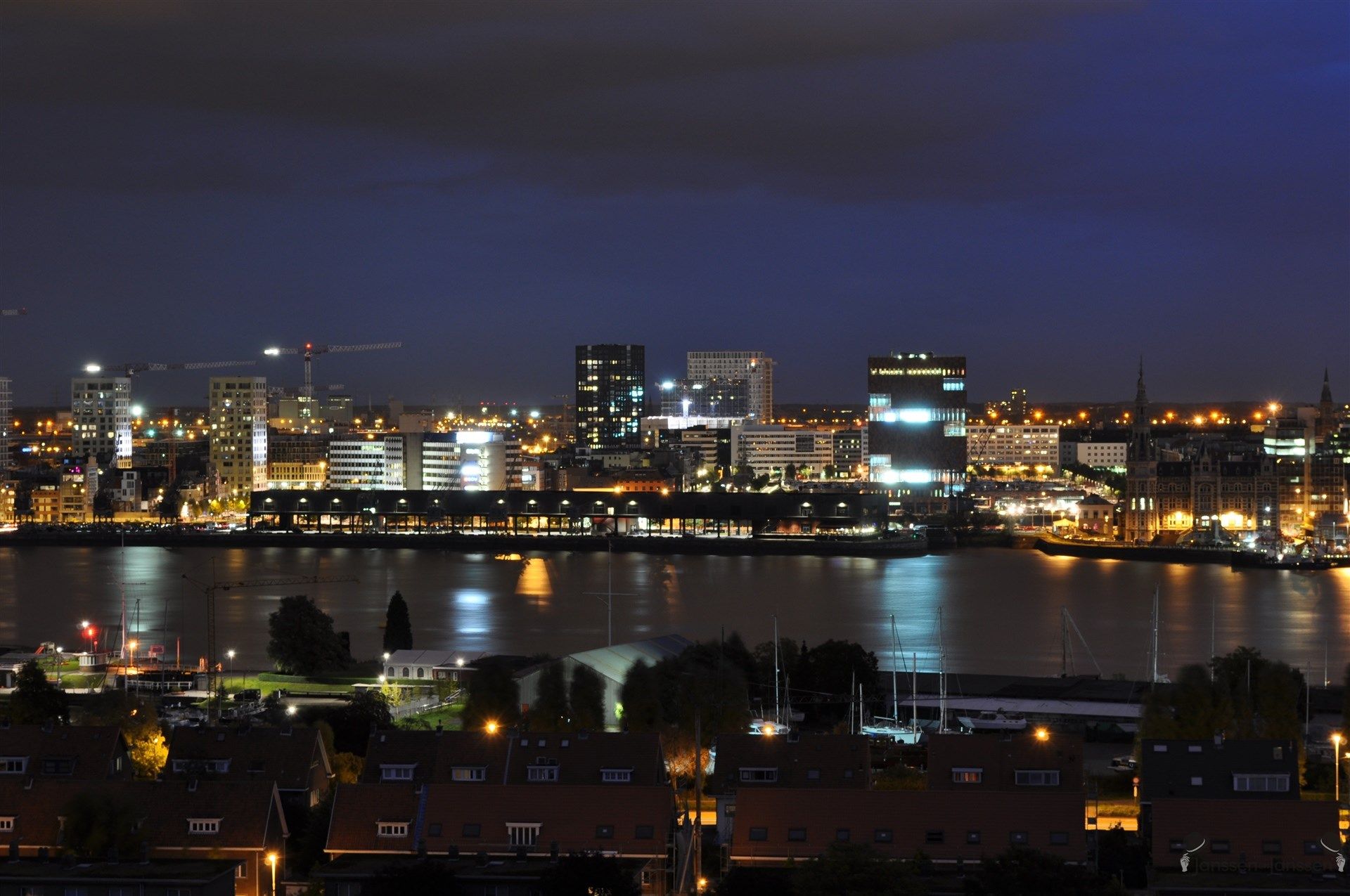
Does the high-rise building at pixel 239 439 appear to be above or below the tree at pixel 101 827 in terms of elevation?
above

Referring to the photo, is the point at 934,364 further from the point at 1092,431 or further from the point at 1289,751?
the point at 1289,751

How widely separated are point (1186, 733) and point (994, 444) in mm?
35931

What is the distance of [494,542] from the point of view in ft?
77.4

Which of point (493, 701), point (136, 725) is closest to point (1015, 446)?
point (493, 701)

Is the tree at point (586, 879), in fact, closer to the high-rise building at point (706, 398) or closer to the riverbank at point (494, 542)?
the riverbank at point (494, 542)

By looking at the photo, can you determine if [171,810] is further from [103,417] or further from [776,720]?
[103,417]

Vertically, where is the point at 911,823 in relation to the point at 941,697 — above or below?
above

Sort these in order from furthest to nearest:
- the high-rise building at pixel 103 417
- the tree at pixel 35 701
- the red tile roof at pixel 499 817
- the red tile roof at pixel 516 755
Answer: the high-rise building at pixel 103 417, the tree at pixel 35 701, the red tile roof at pixel 516 755, the red tile roof at pixel 499 817

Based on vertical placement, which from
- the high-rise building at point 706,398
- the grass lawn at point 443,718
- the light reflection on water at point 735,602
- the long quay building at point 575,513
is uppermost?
the high-rise building at point 706,398

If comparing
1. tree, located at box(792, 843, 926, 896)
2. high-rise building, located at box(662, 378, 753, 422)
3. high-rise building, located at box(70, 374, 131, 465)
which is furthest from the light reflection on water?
high-rise building, located at box(662, 378, 753, 422)

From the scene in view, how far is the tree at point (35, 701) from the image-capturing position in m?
7.29

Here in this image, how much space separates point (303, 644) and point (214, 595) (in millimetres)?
5619

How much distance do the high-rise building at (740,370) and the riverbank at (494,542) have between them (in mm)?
24963

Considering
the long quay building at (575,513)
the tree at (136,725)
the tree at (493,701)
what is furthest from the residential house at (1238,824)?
the long quay building at (575,513)
